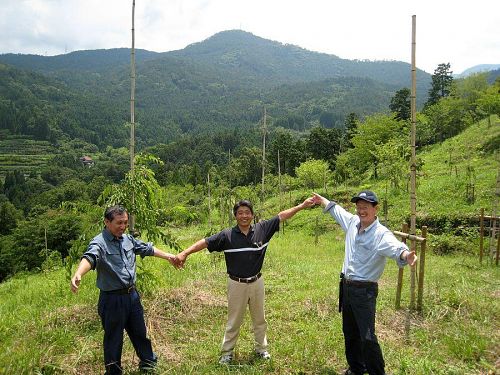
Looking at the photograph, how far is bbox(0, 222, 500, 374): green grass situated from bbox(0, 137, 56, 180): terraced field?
87.3 metres

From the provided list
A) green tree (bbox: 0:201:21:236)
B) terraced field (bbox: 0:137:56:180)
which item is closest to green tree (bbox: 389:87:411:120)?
green tree (bbox: 0:201:21:236)

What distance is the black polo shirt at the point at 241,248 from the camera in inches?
166

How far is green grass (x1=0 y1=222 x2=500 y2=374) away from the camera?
4328 mm

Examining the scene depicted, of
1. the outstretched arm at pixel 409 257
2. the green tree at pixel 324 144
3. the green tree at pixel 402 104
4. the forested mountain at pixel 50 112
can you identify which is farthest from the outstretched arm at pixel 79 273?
the forested mountain at pixel 50 112

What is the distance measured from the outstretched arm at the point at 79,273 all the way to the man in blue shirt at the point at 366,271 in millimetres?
2516

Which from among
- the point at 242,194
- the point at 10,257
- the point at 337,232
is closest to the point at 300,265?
the point at 337,232

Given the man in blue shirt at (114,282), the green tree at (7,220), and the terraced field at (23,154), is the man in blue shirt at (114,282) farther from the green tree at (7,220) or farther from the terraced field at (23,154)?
the terraced field at (23,154)

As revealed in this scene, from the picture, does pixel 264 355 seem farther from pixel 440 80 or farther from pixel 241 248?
pixel 440 80

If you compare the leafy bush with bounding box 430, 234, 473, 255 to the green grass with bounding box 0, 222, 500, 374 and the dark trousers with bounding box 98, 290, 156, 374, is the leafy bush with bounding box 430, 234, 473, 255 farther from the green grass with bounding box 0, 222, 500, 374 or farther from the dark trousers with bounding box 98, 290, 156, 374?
the dark trousers with bounding box 98, 290, 156, 374

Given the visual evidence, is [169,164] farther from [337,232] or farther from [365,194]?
[365,194]

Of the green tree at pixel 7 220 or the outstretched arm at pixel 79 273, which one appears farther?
the green tree at pixel 7 220

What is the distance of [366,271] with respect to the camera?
3.82m

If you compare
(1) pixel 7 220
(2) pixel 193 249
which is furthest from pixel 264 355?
(1) pixel 7 220

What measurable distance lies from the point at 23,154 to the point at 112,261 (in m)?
114
